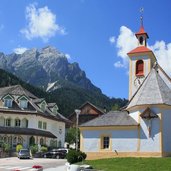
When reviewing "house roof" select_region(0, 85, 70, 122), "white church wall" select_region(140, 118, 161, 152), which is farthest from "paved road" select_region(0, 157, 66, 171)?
"house roof" select_region(0, 85, 70, 122)

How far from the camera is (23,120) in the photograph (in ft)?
230

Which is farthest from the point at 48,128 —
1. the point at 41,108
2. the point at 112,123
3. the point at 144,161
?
the point at 144,161

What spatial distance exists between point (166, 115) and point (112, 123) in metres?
5.74

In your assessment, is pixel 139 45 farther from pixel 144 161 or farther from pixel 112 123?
pixel 144 161

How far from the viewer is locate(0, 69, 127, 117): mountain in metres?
133

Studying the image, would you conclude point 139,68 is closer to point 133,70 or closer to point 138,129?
point 133,70

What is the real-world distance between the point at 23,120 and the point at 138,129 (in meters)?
34.2

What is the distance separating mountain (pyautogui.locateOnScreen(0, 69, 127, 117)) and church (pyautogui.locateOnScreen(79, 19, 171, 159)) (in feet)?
210

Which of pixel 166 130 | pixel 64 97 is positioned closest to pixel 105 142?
pixel 166 130

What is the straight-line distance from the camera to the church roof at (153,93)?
131 feet

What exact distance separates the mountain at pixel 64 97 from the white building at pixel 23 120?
118 feet

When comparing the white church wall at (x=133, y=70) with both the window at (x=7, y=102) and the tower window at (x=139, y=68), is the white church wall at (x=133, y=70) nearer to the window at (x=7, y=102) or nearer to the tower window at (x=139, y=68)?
the tower window at (x=139, y=68)

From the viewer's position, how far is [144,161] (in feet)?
108

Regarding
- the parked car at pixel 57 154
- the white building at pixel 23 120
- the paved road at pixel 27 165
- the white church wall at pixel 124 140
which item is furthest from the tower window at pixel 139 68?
the white building at pixel 23 120
